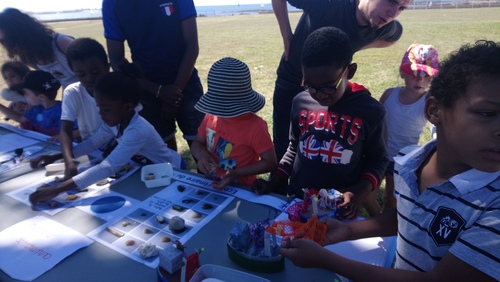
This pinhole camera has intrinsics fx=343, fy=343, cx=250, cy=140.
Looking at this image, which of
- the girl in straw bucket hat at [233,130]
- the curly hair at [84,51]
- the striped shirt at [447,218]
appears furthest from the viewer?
the curly hair at [84,51]

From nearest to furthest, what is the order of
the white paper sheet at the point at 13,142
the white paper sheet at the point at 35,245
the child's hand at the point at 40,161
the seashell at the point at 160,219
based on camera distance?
the white paper sheet at the point at 35,245 < the seashell at the point at 160,219 < the child's hand at the point at 40,161 < the white paper sheet at the point at 13,142

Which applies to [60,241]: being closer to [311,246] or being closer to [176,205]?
[176,205]

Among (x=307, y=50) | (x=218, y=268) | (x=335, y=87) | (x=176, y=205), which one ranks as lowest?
(x=176, y=205)

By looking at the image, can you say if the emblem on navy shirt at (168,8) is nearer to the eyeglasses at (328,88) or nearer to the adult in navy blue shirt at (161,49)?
the adult in navy blue shirt at (161,49)

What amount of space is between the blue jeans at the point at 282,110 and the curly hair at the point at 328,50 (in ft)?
2.68

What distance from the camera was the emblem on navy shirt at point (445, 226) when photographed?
888 mm

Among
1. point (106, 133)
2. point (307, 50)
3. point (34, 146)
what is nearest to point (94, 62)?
point (106, 133)

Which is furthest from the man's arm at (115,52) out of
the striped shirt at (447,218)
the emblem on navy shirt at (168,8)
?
the striped shirt at (447,218)

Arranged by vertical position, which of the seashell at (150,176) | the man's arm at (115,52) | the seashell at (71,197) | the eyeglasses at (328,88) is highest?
the man's arm at (115,52)

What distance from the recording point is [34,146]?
7.88ft

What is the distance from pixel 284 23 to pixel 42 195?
1854mm

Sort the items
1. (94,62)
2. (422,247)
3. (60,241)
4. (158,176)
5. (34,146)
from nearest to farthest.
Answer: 1. (422,247)
2. (60,241)
3. (158,176)
4. (94,62)
5. (34,146)

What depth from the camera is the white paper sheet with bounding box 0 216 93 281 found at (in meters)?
1.22

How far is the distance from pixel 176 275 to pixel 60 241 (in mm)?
554
